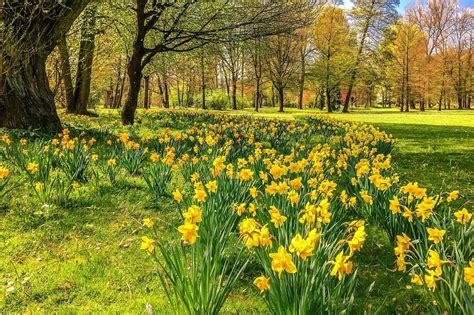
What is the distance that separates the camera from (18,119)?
24.1ft

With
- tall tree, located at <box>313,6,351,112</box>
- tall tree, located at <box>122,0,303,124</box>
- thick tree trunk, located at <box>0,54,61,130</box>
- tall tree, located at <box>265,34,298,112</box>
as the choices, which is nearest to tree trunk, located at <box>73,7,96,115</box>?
tall tree, located at <box>122,0,303,124</box>

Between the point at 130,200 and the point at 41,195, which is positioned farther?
the point at 130,200

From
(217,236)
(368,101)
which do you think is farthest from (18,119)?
(368,101)

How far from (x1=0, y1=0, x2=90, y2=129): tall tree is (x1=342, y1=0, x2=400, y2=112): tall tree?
30.0 m

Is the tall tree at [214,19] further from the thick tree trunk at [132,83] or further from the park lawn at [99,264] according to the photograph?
the park lawn at [99,264]

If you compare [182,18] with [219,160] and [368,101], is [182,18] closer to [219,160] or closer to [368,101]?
[219,160]

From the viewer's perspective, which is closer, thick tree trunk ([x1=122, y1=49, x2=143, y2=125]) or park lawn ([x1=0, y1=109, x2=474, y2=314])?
park lawn ([x1=0, y1=109, x2=474, y2=314])

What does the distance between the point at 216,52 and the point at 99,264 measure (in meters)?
12.7

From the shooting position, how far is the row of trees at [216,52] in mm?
7434

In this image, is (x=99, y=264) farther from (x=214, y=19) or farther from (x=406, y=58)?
(x=406, y=58)

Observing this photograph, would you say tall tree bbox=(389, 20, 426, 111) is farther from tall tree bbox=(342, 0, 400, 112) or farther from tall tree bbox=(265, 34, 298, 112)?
tall tree bbox=(265, 34, 298, 112)

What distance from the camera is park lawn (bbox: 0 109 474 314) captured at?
2.40 m

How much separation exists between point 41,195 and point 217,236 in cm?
245

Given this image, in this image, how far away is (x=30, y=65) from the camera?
7.44m
